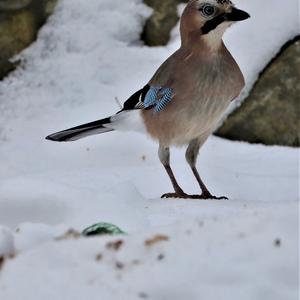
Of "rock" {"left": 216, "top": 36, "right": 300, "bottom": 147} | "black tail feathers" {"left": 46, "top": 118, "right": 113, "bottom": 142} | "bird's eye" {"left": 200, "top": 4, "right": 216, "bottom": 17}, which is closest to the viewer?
"bird's eye" {"left": 200, "top": 4, "right": 216, "bottom": 17}

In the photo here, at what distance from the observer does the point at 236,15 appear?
11.4 feet

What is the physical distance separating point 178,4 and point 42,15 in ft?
2.70

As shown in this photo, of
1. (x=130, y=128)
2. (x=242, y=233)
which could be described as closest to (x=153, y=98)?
(x=130, y=128)

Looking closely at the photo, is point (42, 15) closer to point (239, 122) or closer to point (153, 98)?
point (239, 122)

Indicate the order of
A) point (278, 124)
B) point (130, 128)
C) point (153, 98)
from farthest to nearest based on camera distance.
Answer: point (278, 124), point (130, 128), point (153, 98)

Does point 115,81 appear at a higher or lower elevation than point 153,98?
lower

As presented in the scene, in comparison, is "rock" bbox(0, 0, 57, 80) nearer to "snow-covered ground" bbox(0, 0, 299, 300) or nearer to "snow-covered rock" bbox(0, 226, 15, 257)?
"snow-covered ground" bbox(0, 0, 299, 300)

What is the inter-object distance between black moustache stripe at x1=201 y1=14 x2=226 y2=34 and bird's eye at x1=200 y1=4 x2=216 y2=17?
28 mm

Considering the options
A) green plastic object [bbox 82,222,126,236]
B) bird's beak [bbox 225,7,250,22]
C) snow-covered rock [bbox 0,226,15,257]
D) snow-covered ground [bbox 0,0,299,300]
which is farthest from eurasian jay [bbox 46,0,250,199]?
snow-covered rock [bbox 0,226,15,257]

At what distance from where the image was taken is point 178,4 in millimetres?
5391

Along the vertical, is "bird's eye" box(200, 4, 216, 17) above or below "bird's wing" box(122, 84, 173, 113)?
above

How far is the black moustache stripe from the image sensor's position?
354 cm

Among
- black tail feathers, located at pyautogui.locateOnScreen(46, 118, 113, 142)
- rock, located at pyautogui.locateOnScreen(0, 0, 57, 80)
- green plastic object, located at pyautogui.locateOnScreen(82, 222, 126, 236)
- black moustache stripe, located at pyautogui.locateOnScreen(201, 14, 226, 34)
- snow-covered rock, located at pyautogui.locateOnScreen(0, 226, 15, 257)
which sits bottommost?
black tail feathers, located at pyautogui.locateOnScreen(46, 118, 113, 142)

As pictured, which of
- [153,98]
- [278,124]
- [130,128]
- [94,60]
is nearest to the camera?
[153,98]
